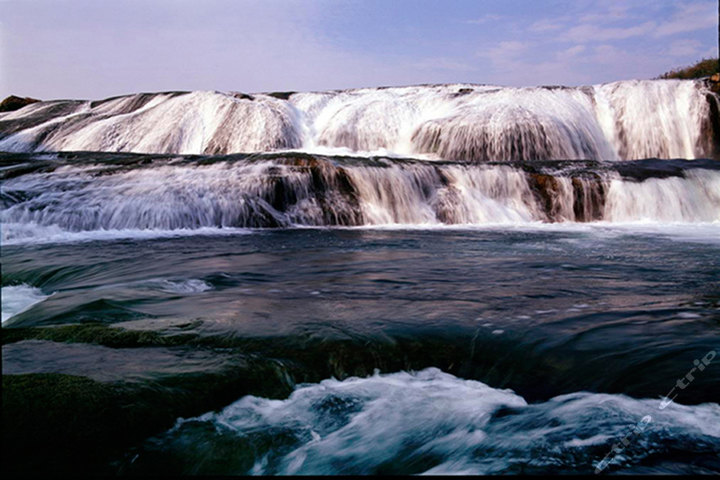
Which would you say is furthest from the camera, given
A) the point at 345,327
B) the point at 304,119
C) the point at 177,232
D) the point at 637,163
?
the point at 304,119

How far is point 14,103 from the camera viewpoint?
28516mm

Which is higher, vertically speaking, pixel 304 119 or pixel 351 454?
pixel 304 119

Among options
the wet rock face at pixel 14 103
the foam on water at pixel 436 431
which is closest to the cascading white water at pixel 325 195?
the foam on water at pixel 436 431

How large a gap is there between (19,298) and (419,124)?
1595 cm

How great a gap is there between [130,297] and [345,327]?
6.21 ft

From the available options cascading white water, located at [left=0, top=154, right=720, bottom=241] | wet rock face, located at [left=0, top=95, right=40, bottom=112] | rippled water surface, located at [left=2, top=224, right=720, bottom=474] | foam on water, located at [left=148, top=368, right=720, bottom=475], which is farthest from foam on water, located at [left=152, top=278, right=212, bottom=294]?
wet rock face, located at [left=0, top=95, right=40, bottom=112]

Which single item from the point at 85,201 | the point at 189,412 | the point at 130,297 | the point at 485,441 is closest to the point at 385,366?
the point at 485,441

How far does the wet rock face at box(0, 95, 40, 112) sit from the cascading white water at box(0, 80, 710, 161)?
608 cm

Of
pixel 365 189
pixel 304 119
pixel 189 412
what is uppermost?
pixel 304 119

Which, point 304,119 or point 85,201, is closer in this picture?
point 85,201

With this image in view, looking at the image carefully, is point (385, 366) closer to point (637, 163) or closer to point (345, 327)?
point (345, 327)

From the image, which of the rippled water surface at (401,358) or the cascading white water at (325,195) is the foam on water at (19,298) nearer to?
the rippled water surface at (401,358)

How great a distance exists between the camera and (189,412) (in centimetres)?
240

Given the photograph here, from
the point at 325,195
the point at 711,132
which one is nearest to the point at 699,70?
the point at 711,132
